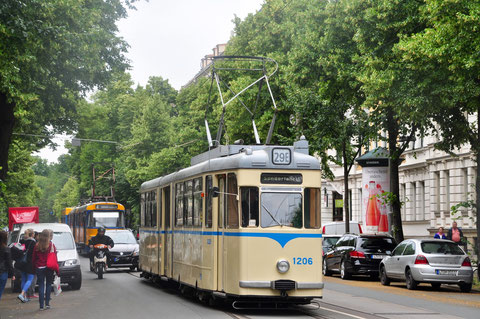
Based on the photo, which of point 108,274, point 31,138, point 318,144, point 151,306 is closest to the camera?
point 151,306

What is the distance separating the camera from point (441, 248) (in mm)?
23641

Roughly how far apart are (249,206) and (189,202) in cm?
339

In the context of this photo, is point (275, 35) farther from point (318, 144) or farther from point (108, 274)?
point (108, 274)

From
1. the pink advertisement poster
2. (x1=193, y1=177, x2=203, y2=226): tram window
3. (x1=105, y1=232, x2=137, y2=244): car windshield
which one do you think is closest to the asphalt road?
(x1=193, y1=177, x2=203, y2=226): tram window

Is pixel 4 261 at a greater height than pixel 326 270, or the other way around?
pixel 4 261

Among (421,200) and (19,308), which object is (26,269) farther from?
(421,200)

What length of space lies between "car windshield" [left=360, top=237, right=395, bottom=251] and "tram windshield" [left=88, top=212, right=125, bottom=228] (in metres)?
20.1

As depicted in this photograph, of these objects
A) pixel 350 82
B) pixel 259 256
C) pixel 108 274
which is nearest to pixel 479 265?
pixel 350 82

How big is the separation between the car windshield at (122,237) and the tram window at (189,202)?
13.8 meters

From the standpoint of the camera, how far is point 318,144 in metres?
35.8

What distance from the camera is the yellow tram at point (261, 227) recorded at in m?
15.6

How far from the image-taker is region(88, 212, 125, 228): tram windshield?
45.5 meters

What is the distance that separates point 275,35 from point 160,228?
80.8 feet

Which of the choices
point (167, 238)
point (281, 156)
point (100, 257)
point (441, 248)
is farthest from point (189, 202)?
point (100, 257)
